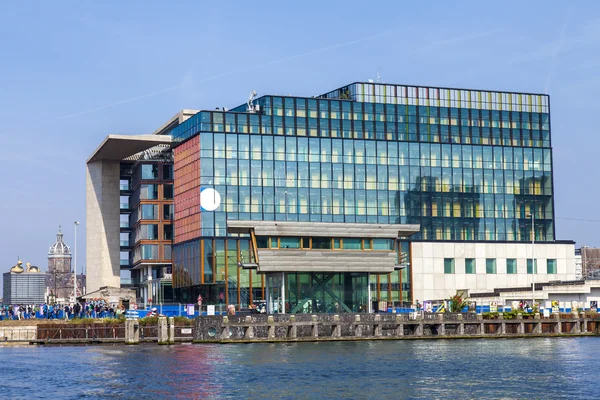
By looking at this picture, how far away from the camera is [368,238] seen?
4459 inches

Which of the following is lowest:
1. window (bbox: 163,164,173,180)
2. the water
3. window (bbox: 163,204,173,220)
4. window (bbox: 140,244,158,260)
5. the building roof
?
the water

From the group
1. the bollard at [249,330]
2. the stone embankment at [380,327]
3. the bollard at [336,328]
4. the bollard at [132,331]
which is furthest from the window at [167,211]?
the bollard at [336,328]

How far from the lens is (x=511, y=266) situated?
527 feet

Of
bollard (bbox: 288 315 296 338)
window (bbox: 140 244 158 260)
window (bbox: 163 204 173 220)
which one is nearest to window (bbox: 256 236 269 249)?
bollard (bbox: 288 315 296 338)

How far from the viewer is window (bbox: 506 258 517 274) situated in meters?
160

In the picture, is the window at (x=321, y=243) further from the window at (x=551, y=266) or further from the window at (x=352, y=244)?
the window at (x=551, y=266)

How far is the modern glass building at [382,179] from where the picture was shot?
490 feet

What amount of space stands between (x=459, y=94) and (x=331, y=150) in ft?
75.2

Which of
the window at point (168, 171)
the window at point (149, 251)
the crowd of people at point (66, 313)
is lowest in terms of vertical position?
the crowd of people at point (66, 313)

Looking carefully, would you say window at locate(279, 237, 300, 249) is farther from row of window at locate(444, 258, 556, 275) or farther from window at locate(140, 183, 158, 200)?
window at locate(140, 183, 158, 200)

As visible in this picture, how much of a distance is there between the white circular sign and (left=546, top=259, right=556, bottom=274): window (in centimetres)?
5079

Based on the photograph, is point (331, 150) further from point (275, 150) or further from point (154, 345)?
point (154, 345)

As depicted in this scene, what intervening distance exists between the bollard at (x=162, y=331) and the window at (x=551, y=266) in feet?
244

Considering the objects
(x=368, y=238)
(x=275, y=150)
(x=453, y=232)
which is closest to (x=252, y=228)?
(x=368, y=238)
